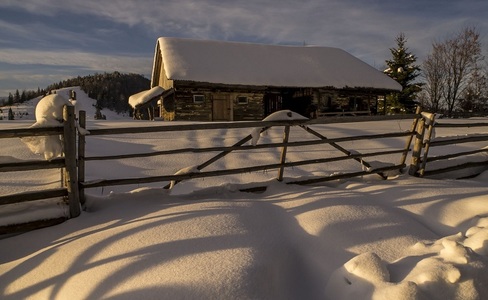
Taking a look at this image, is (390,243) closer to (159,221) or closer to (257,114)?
(159,221)

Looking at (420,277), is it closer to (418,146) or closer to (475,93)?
(418,146)

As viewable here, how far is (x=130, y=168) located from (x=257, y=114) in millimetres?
13619

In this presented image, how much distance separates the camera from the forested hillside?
4505 centimetres

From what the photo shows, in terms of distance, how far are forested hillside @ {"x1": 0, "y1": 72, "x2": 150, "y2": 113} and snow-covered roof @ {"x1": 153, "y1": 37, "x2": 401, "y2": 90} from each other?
2750 centimetres

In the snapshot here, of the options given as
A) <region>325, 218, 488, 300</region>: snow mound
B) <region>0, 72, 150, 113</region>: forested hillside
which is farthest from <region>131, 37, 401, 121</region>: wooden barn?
<region>0, 72, 150, 113</region>: forested hillside

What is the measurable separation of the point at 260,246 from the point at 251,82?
1609cm

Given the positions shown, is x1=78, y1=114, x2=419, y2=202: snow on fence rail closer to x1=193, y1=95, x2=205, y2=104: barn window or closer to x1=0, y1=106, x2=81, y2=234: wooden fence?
x1=0, y1=106, x2=81, y2=234: wooden fence

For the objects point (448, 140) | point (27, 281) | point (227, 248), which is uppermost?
point (448, 140)

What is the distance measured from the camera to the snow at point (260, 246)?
6.92ft

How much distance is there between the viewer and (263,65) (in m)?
20.2

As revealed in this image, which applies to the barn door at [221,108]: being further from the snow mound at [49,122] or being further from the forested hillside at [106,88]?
the forested hillside at [106,88]

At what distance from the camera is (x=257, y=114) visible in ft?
63.7

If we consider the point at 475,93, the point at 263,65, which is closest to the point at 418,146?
the point at 263,65

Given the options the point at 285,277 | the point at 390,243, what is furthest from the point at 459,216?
the point at 285,277
